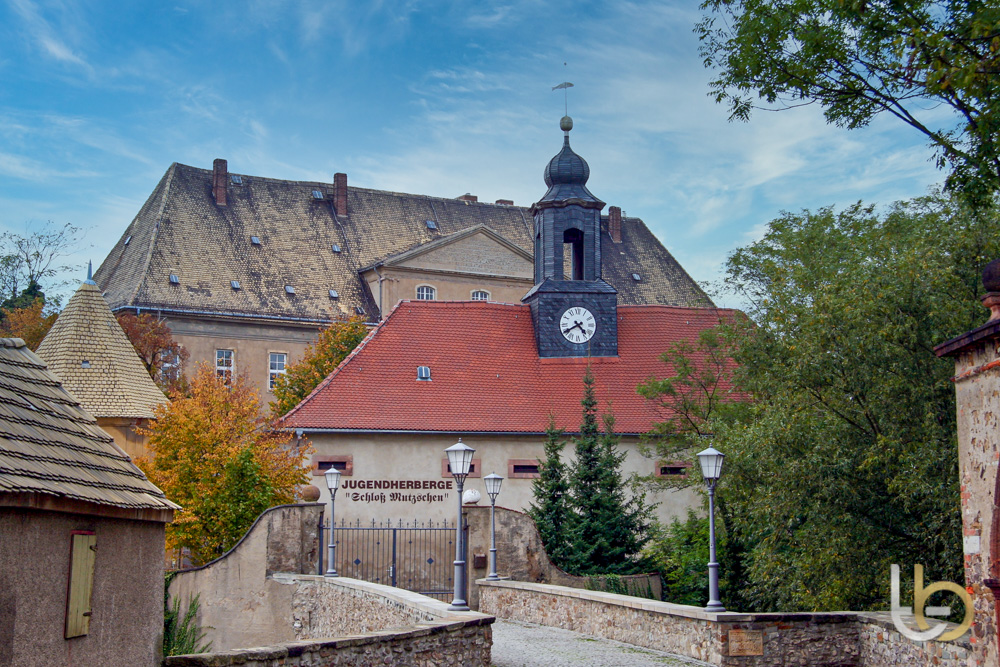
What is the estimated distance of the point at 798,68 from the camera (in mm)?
13625

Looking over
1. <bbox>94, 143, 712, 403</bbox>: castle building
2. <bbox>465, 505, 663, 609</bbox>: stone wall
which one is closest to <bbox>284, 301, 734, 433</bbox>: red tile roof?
<bbox>94, 143, 712, 403</bbox>: castle building

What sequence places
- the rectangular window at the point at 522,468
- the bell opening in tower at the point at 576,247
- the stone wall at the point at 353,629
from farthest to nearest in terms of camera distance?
the bell opening in tower at the point at 576,247 → the rectangular window at the point at 522,468 → the stone wall at the point at 353,629

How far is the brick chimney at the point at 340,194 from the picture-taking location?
1954 inches

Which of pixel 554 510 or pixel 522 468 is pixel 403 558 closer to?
pixel 554 510

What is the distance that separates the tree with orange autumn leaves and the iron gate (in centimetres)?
186

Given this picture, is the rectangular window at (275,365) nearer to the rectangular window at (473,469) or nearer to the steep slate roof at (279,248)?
the steep slate roof at (279,248)

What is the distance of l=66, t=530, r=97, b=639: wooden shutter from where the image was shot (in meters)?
8.96

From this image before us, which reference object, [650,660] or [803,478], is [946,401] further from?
[650,660]

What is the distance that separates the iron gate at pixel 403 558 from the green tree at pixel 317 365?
35.2 feet

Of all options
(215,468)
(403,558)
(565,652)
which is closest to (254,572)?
(403,558)

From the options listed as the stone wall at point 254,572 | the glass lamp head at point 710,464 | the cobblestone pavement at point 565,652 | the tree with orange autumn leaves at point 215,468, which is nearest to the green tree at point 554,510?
the stone wall at point 254,572

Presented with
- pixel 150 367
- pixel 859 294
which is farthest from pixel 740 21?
pixel 150 367

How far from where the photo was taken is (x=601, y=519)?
78.9ft

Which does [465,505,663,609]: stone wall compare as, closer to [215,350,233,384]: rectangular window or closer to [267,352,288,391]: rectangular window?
[215,350,233,384]: rectangular window
